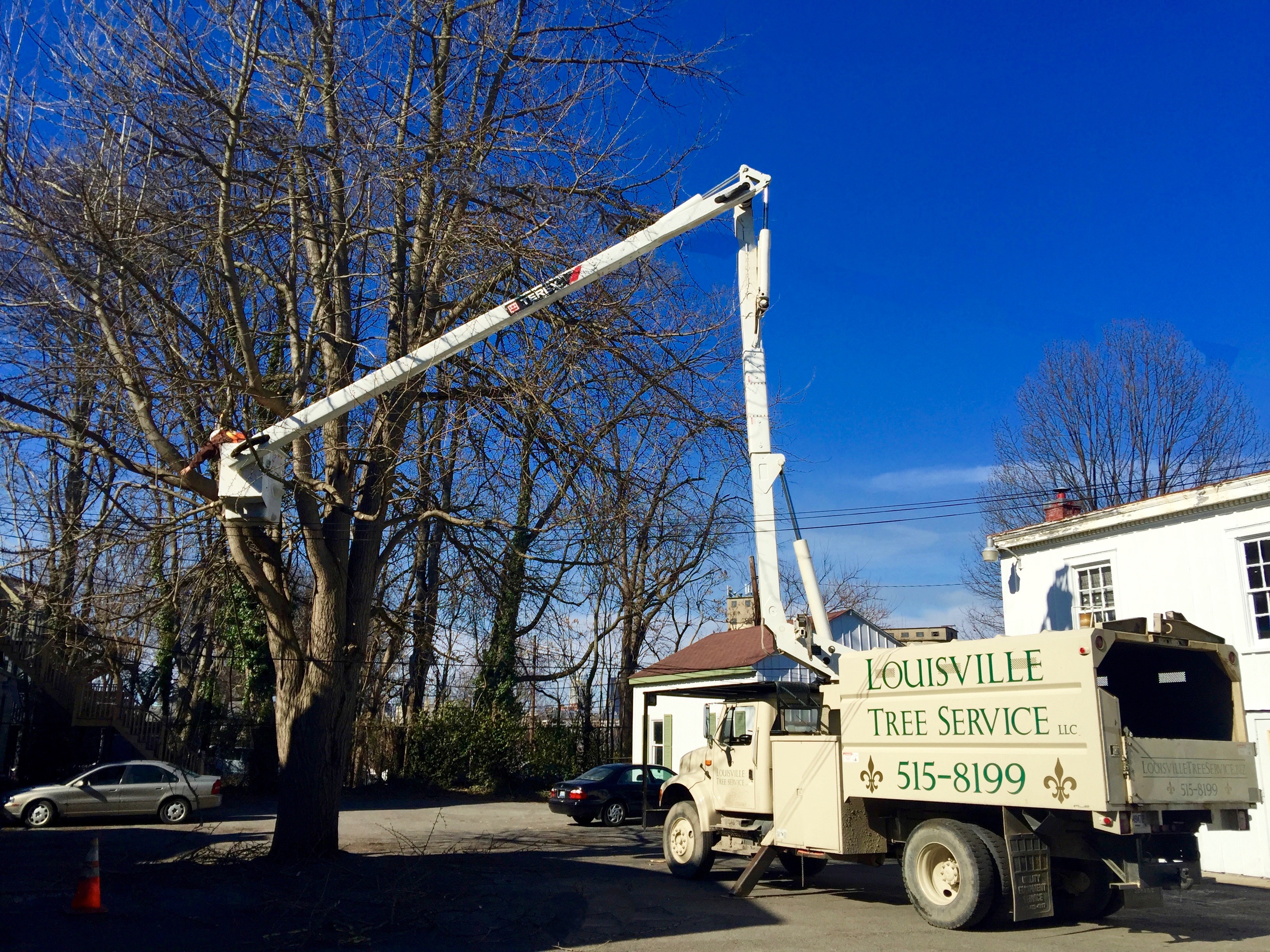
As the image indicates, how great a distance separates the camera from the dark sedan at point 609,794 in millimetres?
21000

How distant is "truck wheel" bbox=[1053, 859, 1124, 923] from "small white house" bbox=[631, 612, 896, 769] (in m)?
12.3

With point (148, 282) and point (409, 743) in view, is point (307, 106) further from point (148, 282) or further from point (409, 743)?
point (409, 743)

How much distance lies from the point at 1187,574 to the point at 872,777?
25.4 feet

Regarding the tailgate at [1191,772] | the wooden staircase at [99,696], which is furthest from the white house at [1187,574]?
the wooden staircase at [99,696]

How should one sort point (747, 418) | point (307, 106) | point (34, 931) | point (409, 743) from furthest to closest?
1. point (409, 743)
2. point (747, 418)
3. point (307, 106)
4. point (34, 931)

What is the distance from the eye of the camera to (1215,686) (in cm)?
1032

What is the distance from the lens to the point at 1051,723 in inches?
351

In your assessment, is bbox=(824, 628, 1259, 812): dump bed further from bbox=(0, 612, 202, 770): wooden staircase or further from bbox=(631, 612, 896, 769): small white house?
bbox=(0, 612, 202, 770): wooden staircase

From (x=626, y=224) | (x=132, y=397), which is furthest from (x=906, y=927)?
(x=132, y=397)

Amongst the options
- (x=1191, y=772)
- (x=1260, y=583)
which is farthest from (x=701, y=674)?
(x=1191, y=772)

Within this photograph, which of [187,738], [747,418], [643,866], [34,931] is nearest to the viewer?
[34,931]

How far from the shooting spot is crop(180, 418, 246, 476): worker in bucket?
10133mm

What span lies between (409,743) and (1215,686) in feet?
77.4

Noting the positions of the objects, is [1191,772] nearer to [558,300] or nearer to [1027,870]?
[1027,870]
